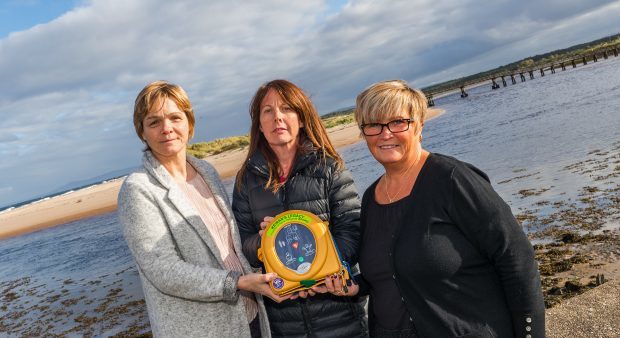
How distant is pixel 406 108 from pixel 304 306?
153 centimetres

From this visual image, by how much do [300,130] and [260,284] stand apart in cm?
120

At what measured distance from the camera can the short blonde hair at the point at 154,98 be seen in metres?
3.16

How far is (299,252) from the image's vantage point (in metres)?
3.07

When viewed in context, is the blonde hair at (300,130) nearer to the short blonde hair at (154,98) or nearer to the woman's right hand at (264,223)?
the woman's right hand at (264,223)

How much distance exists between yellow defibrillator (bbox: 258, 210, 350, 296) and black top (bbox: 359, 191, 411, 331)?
20cm

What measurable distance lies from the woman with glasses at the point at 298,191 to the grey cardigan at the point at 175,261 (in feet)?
0.93

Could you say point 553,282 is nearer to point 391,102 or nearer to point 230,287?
point 391,102

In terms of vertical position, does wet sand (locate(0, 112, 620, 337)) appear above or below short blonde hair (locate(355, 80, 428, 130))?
below

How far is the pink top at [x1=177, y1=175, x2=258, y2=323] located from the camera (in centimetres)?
329

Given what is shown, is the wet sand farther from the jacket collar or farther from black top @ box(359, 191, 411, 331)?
the jacket collar

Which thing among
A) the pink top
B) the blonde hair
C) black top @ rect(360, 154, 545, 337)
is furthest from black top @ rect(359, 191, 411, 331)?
the pink top

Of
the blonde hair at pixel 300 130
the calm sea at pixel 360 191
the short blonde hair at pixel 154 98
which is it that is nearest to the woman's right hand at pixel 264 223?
the blonde hair at pixel 300 130

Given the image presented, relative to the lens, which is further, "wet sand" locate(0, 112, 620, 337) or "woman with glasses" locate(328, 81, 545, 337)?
"wet sand" locate(0, 112, 620, 337)

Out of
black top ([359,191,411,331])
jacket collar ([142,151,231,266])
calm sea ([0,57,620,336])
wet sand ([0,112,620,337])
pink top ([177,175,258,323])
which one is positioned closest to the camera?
black top ([359,191,411,331])
